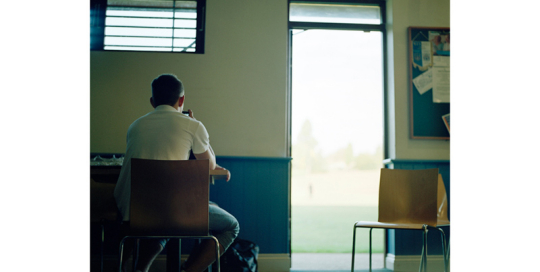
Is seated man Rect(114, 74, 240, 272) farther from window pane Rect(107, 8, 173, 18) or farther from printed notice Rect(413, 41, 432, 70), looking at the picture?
printed notice Rect(413, 41, 432, 70)

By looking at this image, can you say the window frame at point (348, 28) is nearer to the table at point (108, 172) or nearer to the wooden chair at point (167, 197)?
the table at point (108, 172)

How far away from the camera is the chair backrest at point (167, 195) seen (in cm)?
170

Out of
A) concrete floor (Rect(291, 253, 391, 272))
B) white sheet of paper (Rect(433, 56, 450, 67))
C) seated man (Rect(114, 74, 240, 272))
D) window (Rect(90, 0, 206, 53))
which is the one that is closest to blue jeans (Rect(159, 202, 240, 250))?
seated man (Rect(114, 74, 240, 272))

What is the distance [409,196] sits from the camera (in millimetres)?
2682

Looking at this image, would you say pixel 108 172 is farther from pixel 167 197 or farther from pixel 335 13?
pixel 335 13

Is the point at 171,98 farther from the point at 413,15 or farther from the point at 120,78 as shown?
the point at 413,15

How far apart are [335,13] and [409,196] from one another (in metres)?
1.99

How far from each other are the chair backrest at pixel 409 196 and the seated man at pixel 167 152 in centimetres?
114

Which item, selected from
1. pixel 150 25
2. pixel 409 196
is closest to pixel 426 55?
pixel 409 196

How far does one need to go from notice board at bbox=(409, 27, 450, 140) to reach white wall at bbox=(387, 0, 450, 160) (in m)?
0.05

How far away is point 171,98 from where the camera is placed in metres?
2.12
